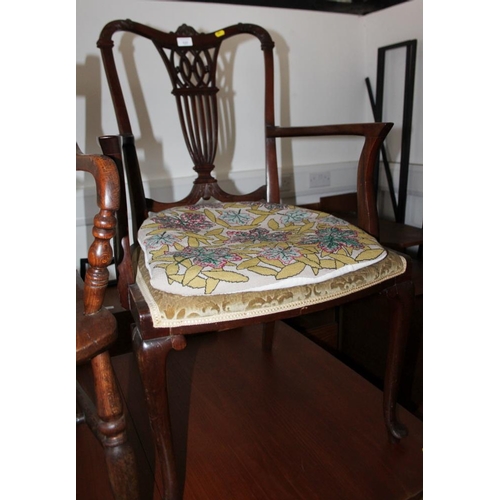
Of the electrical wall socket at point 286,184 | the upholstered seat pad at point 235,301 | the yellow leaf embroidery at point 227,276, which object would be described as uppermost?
the electrical wall socket at point 286,184

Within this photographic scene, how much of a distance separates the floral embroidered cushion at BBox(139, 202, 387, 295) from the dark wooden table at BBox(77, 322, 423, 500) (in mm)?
403

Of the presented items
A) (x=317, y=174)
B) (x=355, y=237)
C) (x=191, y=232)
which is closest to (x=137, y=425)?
(x=191, y=232)

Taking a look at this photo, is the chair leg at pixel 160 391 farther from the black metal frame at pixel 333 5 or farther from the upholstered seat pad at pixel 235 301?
the black metal frame at pixel 333 5

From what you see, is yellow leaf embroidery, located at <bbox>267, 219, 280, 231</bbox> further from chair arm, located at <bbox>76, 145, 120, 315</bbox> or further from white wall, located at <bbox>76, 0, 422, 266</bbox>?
white wall, located at <bbox>76, 0, 422, 266</bbox>

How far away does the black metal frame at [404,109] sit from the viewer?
164 centimetres

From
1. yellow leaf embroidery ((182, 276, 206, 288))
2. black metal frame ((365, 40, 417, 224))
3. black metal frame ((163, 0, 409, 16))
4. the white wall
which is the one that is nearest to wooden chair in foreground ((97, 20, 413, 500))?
yellow leaf embroidery ((182, 276, 206, 288))

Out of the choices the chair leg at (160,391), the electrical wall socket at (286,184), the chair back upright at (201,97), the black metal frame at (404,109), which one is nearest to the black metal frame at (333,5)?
the black metal frame at (404,109)

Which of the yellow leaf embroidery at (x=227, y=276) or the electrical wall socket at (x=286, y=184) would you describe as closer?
the yellow leaf embroidery at (x=227, y=276)

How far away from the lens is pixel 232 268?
67 cm

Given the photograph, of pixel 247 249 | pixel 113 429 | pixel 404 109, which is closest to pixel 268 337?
pixel 247 249

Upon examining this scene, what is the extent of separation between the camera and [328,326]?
1599 millimetres

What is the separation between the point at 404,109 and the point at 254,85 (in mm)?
540
